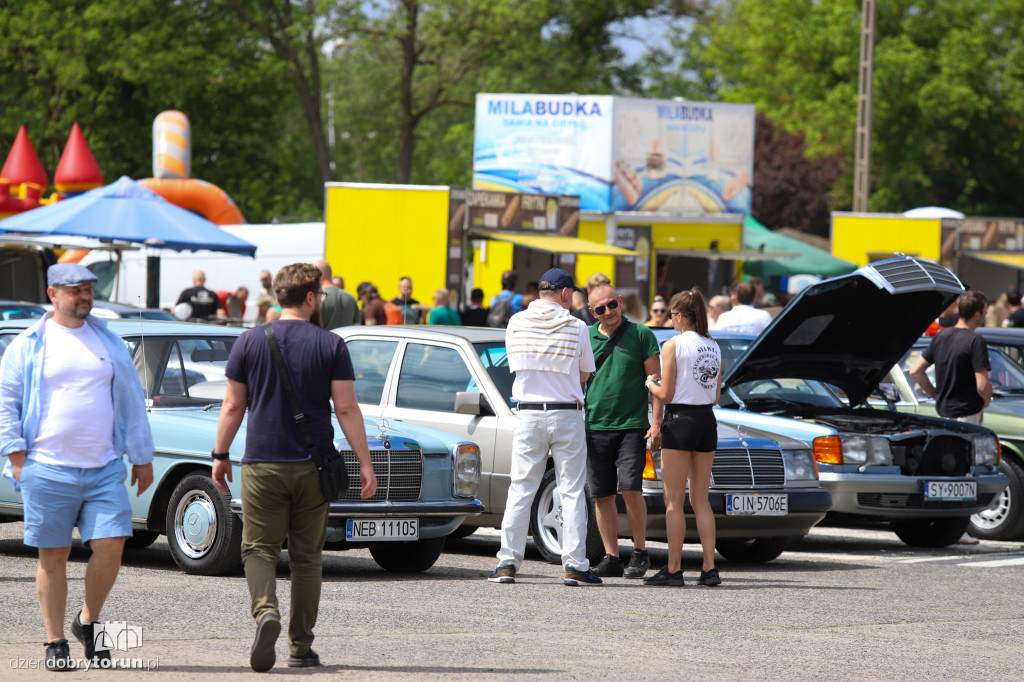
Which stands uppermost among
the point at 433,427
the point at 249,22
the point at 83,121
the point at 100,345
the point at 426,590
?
the point at 249,22

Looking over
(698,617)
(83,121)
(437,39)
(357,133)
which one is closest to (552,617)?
(698,617)

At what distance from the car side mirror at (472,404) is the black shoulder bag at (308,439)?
12.7 feet

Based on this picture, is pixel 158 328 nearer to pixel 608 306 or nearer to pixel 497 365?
pixel 497 365

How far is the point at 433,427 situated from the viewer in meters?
10.5

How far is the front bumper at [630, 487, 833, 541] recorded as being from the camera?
32.6 ft

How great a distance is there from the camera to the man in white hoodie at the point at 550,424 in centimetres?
912

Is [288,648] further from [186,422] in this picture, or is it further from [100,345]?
[186,422]

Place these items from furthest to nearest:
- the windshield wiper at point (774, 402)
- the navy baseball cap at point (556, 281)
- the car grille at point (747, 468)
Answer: the windshield wiper at point (774, 402) < the car grille at point (747, 468) < the navy baseball cap at point (556, 281)

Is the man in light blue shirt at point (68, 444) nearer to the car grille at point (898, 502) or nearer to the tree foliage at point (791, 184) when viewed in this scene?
the car grille at point (898, 502)

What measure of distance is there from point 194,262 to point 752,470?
66.4ft

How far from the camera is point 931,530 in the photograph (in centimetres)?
1238

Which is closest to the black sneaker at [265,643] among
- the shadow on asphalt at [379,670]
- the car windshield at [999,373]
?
the shadow on asphalt at [379,670]

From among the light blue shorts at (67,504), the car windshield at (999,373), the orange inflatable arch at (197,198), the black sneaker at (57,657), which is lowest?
the black sneaker at (57,657)

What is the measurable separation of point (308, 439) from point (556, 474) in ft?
10.5
